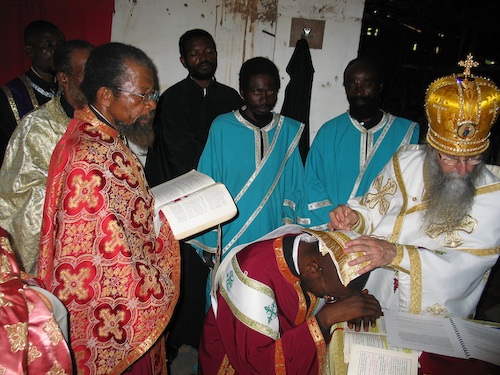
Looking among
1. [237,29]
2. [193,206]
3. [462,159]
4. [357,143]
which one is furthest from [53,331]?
[237,29]

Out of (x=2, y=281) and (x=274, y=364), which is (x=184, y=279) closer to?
(x=274, y=364)

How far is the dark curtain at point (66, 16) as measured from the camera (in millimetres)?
4328

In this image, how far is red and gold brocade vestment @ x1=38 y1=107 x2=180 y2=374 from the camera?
169 cm

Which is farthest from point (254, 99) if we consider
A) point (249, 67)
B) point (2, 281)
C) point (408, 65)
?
point (408, 65)

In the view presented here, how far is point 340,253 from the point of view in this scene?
1.80 meters

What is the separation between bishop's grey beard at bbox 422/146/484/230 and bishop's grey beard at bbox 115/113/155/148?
1647mm

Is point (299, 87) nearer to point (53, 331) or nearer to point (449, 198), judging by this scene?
point (449, 198)

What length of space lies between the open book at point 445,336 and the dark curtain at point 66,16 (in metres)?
4.16

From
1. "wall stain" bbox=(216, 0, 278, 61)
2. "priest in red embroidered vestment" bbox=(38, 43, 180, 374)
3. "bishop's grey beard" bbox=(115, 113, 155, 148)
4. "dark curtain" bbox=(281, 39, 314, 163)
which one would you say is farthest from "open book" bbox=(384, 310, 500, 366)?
"wall stain" bbox=(216, 0, 278, 61)

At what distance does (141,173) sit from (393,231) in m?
1.48

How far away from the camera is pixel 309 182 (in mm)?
3385

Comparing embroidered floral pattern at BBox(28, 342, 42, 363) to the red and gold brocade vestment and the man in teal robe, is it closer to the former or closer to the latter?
the red and gold brocade vestment

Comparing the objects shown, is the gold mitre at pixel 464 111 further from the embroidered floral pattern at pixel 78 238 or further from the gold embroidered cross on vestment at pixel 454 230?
the embroidered floral pattern at pixel 78 238

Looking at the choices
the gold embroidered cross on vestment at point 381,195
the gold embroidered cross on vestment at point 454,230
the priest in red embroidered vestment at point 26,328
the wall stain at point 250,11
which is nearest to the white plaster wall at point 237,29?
the wall stain at point 250,11
